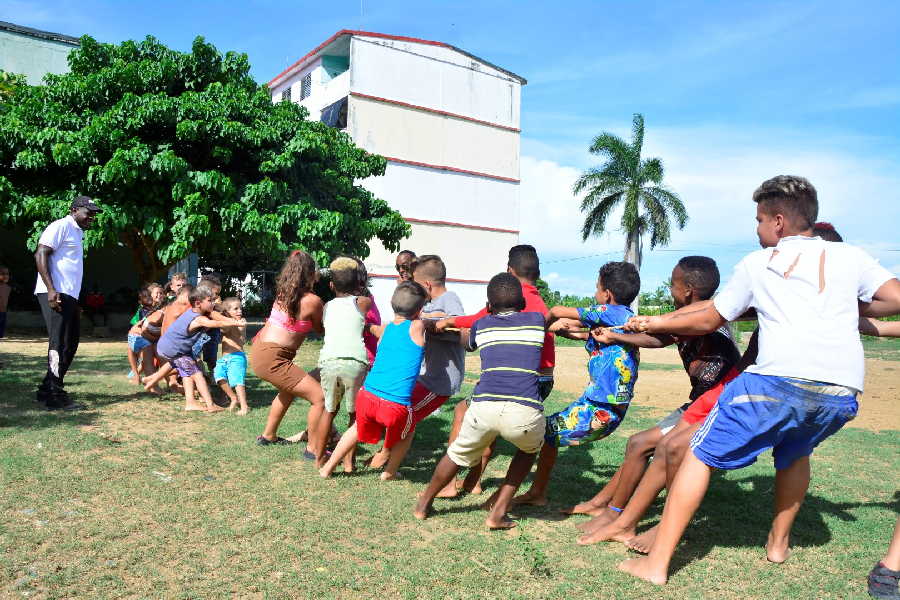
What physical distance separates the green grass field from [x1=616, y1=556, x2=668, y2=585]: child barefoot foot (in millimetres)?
55

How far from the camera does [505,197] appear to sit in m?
34.3

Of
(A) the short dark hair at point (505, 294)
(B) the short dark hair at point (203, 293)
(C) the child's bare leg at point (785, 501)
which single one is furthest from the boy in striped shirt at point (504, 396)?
(B) the short dark hair at point (203, 293)

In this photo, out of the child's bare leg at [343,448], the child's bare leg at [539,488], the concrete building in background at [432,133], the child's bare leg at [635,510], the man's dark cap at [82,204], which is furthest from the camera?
the concrete building in background at [432,133]

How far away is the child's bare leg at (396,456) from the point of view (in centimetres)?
486

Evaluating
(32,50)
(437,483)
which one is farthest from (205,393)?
(32,50)

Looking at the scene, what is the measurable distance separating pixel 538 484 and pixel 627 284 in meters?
1.48

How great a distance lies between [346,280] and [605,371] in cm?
218

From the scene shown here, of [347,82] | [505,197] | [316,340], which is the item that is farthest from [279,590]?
[505,197]

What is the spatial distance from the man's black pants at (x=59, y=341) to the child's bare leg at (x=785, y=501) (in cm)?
615

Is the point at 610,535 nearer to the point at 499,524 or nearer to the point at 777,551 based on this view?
the point at 499,524

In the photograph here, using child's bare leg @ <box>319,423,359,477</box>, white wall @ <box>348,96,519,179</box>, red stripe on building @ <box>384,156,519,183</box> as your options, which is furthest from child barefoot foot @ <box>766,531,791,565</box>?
white wall @ <box>348,96,519,179</box>

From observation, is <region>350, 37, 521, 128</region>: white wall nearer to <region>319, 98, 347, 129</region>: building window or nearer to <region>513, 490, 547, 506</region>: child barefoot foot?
<region>319, 98, 347, 129</region>: building window

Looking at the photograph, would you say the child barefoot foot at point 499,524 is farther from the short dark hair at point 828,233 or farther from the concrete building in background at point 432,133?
the concrete building in background at point 432,133

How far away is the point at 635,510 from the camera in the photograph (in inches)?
154
